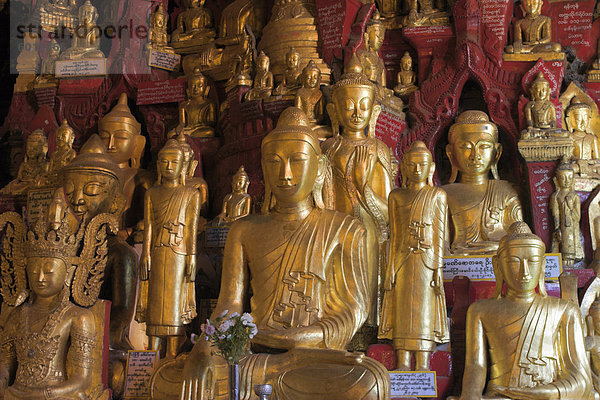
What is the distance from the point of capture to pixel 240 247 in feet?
18.8

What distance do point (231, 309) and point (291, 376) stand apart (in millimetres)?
826

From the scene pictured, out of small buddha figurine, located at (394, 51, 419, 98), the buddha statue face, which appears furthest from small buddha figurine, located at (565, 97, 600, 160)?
the buddha statue face

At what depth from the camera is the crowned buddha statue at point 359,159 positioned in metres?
6.47

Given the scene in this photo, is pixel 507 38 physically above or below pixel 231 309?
above

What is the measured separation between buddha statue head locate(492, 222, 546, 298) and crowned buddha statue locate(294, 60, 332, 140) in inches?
87.3

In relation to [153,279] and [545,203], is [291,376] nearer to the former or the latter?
[153,279]

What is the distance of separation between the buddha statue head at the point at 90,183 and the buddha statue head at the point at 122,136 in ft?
2.44

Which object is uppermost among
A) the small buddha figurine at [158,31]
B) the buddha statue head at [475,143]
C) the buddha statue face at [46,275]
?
the small buddha figurine at [158,31]

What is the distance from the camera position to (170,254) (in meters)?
6.37

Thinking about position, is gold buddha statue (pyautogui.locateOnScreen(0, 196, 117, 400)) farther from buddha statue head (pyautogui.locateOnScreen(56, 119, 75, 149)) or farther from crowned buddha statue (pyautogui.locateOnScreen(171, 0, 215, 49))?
crowned buddha statue (pyautogui.locateOnScreen(171, 0, 215, 49))

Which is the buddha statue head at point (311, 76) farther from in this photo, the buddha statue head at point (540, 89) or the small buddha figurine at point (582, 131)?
the small buddha figurine at point (582, 131)

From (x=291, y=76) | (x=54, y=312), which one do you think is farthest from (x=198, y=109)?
(x=54, y=312)

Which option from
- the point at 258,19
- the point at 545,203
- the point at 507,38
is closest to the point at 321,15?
the point at 258,19

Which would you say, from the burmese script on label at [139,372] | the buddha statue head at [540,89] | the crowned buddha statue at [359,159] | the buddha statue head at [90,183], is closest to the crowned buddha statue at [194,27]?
the buddha statue head at [90,183]
